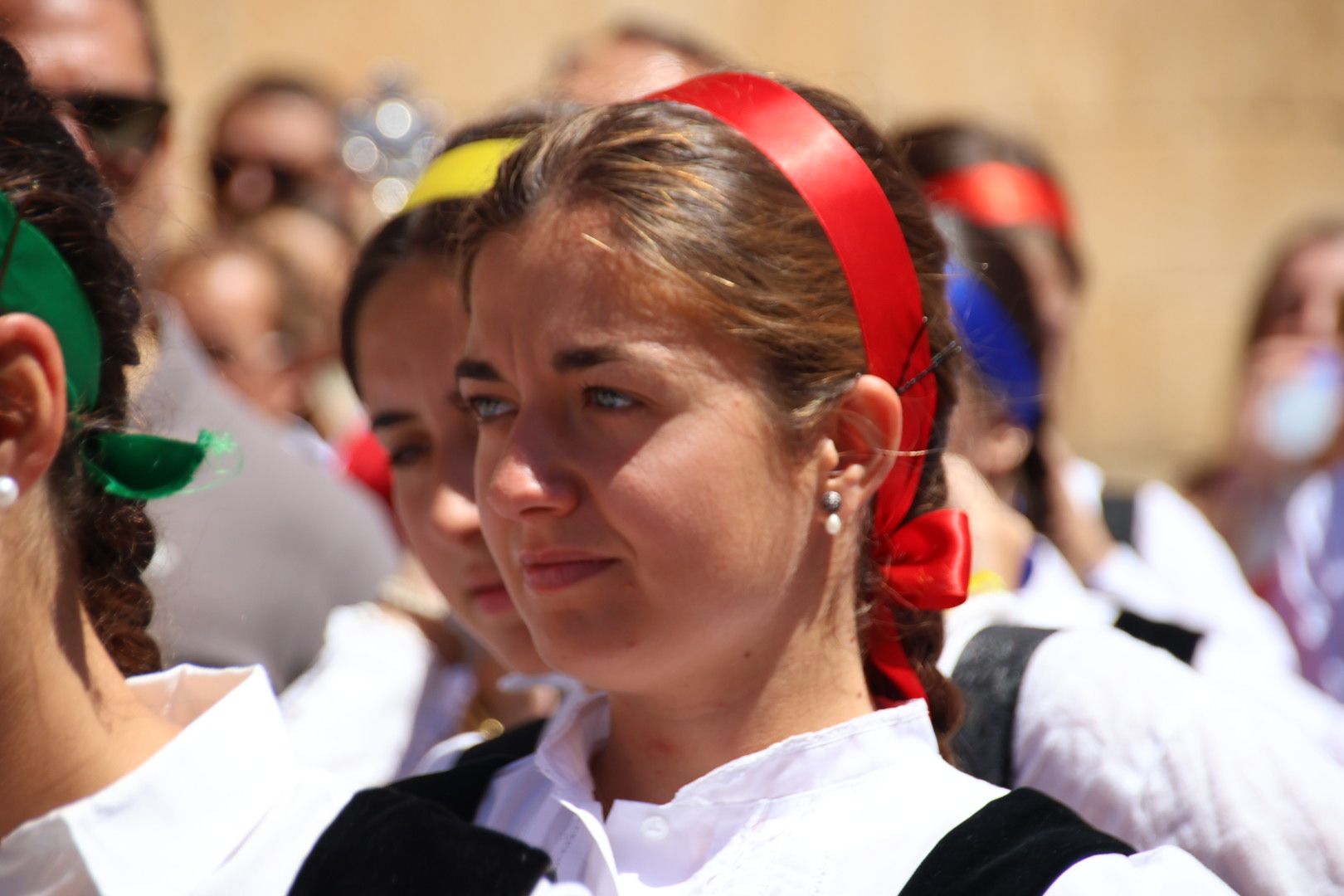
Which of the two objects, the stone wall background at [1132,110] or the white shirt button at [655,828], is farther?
the stone wall background at [1132,110]

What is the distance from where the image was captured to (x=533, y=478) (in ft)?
4.87

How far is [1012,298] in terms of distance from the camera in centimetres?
273

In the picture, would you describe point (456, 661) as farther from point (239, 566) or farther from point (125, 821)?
point (125, 821)

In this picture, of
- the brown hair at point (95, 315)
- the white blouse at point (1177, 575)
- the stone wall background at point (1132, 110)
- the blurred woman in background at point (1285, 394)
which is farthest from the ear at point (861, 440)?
the stone wall background at point (1132, 110)

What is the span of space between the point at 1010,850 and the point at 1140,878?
0.12m

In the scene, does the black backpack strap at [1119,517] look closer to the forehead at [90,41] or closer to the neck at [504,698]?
the neck at [504,698]

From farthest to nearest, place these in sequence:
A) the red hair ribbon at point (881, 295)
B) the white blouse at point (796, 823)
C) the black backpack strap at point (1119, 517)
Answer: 1. the black backpack strap at point (1119, 517)
2. the red hair ribbon at point (881, 295)
3. the white blouse at point (796, 823)

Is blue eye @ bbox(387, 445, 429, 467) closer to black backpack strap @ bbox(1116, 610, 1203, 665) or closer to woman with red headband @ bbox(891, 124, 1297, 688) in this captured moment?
black backpack strap @ bbox(1116, 610, 1203, 665)

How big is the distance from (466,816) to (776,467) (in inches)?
21.7

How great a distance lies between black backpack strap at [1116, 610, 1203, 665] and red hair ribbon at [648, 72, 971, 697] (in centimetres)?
59

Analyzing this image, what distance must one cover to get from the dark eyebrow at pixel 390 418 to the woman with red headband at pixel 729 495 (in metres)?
0.46

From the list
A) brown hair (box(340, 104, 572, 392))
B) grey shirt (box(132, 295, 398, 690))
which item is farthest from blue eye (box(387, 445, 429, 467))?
grey shirt (box(132, 295, 398, 690))

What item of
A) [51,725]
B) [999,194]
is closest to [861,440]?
[51,725]

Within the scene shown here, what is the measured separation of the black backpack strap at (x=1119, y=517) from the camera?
349 centimetres
